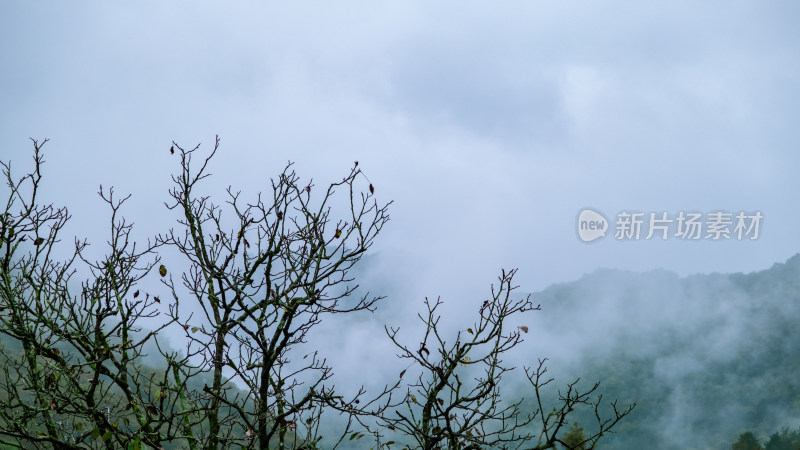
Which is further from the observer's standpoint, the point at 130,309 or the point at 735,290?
the point at 735,290

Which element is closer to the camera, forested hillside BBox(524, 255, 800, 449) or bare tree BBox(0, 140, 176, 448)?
bare tree BBox(0, 140, 176, 448)

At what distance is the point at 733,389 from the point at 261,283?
405 feet

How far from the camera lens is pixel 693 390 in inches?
4685

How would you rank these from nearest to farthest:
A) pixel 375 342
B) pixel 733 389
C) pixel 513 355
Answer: pixel 733 389 → pixel 513 355 → pixel 375 342

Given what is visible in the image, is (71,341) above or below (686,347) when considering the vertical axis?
below

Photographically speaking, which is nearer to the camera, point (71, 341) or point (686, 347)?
point (71, 341)

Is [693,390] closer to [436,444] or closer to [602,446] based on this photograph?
[602,446]

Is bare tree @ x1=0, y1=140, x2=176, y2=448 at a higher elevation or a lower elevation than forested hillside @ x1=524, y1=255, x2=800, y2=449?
lower

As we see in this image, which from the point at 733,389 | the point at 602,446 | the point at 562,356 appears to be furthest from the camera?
the point at 562,356

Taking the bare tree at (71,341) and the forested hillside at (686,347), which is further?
the forested hillside at (686,347)

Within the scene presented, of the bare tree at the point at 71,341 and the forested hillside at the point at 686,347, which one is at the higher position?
the forested hillside at the point at 686,347

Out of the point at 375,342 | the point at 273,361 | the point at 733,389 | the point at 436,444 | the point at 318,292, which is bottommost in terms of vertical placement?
the point at 436,444

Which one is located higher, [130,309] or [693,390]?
[693,390]

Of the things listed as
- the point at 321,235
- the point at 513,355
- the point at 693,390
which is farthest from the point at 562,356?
the point at 321,235
